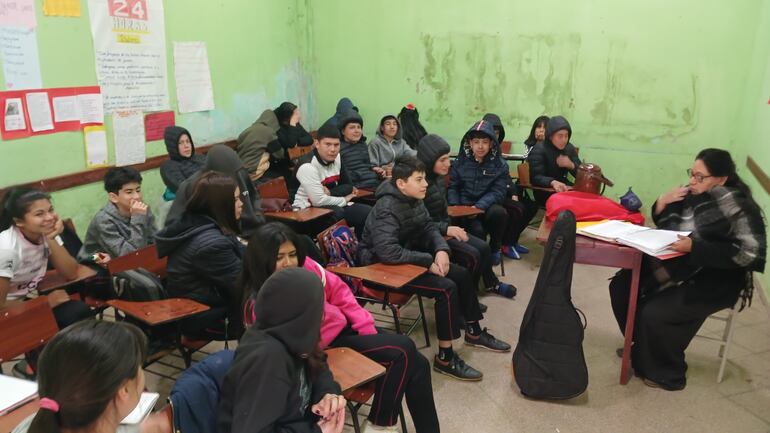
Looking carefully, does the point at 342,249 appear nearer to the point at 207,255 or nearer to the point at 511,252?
the point at 207,255

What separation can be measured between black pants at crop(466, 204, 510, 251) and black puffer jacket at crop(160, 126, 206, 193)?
2.35 meters

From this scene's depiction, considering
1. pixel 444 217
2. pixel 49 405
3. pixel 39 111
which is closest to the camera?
pixel 49 405

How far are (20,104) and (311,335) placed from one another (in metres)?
3.07

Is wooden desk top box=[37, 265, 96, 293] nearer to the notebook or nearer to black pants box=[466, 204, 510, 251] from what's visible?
the notebook

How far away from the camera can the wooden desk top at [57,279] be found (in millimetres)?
2626

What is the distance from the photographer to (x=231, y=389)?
1.55 m

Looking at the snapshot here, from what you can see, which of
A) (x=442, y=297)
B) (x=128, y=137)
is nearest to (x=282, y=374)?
(x=442, y=297)

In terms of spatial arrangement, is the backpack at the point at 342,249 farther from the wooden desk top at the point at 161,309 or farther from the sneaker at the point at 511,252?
the sneaker at the point at 511,252

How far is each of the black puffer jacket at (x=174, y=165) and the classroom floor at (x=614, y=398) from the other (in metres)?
1.69

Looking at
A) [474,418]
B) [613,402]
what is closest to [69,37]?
[474,418]

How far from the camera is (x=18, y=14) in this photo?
3.47 m

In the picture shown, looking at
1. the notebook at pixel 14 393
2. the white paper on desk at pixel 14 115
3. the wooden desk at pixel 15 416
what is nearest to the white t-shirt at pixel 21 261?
the notebook at pixel 14 393

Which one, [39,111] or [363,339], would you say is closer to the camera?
[363,339]

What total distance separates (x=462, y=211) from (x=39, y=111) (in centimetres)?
304
